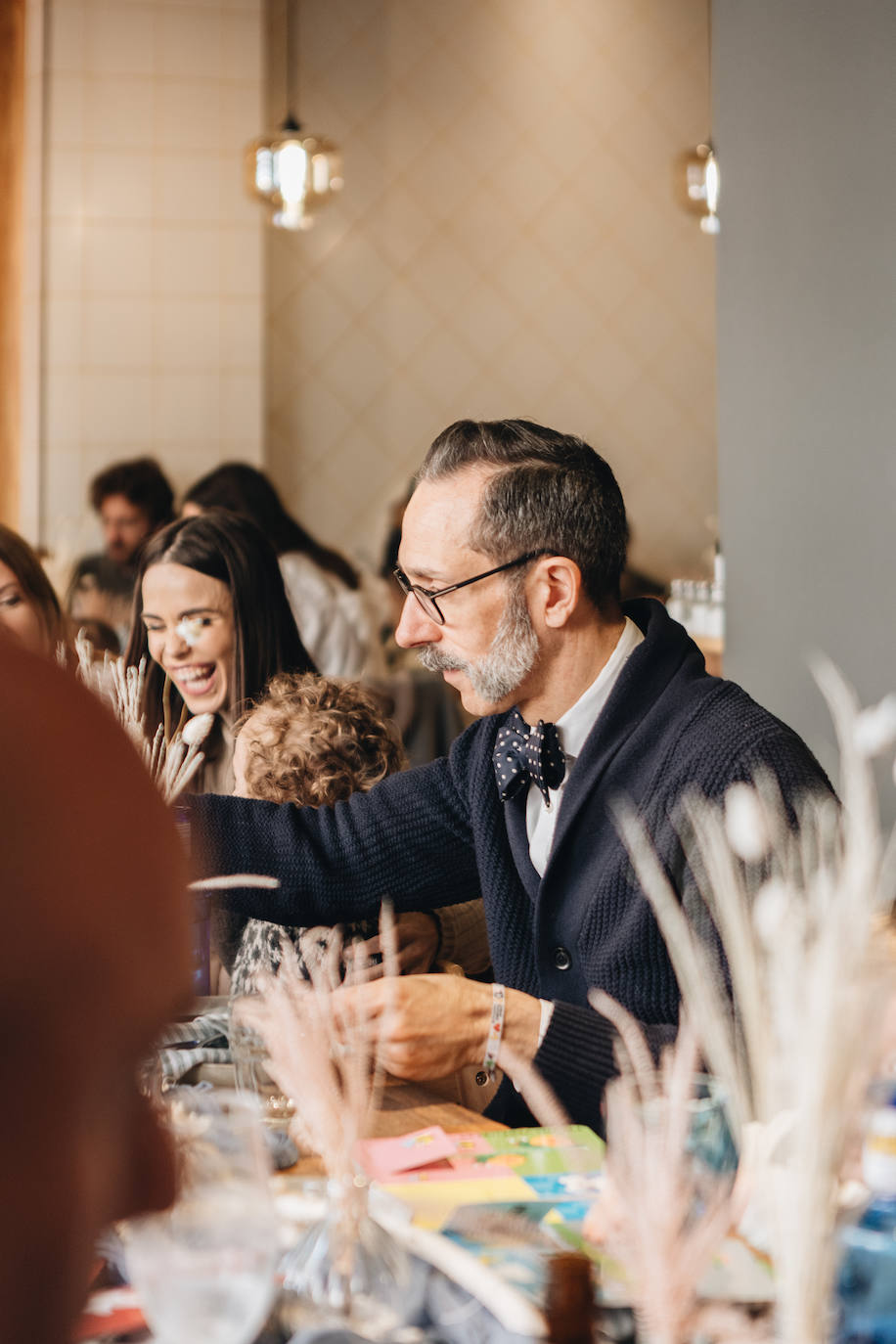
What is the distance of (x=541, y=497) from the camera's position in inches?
70.7

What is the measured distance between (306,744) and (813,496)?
1068 millimetres

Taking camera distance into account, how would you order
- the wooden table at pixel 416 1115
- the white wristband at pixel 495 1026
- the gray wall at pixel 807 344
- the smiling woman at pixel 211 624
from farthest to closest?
1. the smiling woman at pixel 211 624
2. the gray wall at pixel 807 344
3. the white wristband at pixel 495 1026
4. the wooden table at pixel 416 1115

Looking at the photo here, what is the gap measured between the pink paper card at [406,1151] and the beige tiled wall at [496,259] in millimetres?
4704

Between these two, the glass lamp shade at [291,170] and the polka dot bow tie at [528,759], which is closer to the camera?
the polka dot bow tie at [528,759]

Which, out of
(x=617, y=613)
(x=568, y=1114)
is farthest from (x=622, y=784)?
(x=568, y=1114)

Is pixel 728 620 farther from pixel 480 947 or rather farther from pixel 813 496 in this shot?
pixel 480 947

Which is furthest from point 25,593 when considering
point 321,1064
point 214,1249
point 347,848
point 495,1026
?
point 214,1249

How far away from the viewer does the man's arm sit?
1.88 metres

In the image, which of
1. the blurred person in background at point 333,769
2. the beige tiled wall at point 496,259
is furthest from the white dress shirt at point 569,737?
the beige tiled wall at point 496,259

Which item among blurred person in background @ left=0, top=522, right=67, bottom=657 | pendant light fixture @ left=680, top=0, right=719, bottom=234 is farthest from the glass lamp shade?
blurred person in background @ left=0, top=522, right=67, bottom=657

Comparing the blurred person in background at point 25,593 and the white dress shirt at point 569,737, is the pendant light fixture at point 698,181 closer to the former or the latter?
the blurred person in background at point 25,593

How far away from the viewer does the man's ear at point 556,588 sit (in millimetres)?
1794

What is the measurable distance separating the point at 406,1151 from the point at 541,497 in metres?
0.88

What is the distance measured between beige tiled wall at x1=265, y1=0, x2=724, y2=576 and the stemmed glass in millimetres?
5110
